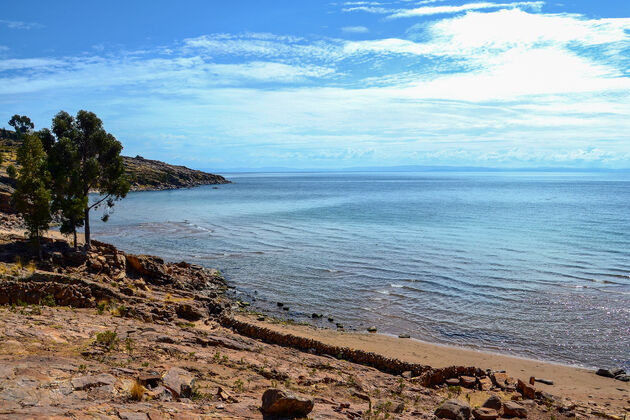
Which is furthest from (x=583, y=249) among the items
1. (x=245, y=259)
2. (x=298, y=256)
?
(x=245, y=259)

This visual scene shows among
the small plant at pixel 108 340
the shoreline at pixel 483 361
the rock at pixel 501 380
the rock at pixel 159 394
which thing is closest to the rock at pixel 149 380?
the rock at pixel 159 394

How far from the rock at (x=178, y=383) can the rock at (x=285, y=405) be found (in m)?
2.27

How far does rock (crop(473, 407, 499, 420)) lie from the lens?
13.4 metres

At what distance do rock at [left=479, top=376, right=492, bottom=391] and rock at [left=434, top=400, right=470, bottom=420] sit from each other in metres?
4.59

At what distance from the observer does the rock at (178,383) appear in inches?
484

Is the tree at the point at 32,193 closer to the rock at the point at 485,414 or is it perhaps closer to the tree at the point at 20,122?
the rock at the point at 485,414

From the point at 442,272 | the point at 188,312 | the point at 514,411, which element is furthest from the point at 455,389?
the point at 442,272

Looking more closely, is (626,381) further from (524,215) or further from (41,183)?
(524,215)

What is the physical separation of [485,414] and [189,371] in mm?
9438

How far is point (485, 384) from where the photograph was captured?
1798 cm

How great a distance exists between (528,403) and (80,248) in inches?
1185

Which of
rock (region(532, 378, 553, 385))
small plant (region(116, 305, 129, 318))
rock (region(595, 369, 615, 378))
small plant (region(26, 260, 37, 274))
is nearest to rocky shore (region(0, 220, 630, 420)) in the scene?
small plant (region(116, 305, 129, 318))

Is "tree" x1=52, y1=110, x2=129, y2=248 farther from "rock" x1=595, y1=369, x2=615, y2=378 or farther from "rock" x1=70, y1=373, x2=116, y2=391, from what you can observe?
"rock" x1=595, y1=369, x2=615, y2=378

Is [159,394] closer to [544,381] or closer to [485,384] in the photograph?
[485,384]
